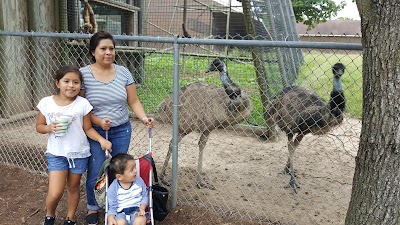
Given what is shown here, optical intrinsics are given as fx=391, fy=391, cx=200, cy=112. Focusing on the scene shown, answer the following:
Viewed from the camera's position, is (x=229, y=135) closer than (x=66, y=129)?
No

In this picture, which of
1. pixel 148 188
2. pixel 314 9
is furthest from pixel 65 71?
pixel 314 9

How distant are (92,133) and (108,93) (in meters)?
0.32

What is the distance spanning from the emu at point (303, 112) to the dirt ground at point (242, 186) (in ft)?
0.67

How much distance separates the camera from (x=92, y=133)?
114 inches

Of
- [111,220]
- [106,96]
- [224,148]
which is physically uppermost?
[106,96]

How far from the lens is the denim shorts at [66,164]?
9.54 feet

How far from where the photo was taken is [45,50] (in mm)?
6430

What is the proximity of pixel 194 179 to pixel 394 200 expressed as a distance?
8.77 feet

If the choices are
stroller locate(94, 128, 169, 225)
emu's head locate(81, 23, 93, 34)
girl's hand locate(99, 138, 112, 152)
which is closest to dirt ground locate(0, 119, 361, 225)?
stroller locate(94, 128, 169, 225)

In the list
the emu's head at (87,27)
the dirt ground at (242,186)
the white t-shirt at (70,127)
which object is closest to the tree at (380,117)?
the dirt ground at (242,186)

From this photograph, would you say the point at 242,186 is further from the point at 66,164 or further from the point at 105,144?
the point at 66,164

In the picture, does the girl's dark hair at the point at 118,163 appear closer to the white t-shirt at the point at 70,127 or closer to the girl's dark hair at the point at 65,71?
the white t-shirt at the point at 70,127

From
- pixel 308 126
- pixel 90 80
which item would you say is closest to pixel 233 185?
pixel 308 126

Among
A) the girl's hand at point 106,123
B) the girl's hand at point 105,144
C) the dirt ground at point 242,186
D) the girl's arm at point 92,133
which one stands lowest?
the dirt ground at point 242,186
